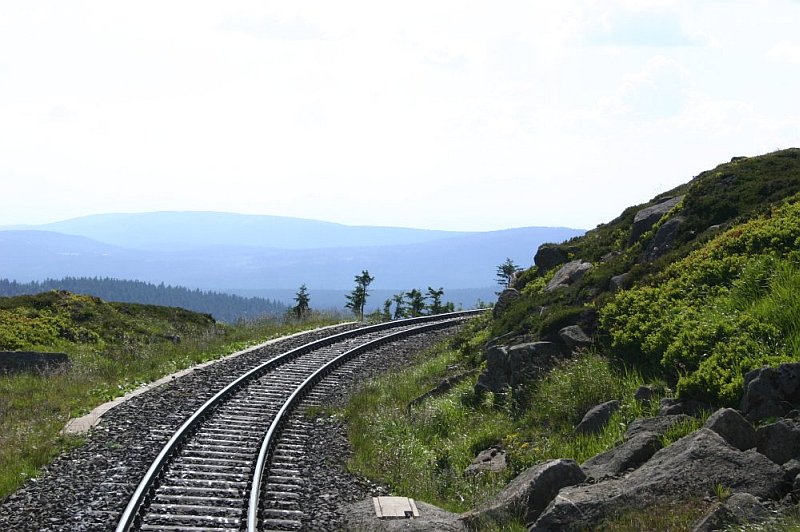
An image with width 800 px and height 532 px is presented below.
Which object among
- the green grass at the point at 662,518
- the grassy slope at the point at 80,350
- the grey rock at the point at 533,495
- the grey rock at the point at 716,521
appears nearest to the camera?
the grey rock at the point at 716,521

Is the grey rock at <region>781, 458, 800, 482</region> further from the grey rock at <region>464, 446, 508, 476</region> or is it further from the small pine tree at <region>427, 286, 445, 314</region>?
the small pine tree at <region>427, 286, 445, 314</region>

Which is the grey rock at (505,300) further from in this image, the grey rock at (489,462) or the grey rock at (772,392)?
the grey rock at (772,392)

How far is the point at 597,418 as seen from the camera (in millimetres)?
11320

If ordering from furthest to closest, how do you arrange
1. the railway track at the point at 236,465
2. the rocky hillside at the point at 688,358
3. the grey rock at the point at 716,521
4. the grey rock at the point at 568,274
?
the grey rock at the point at 568,274 < the railway track at the point at 236,465 < the rocky hillside at the point at 688,358 < the grey rock at the point at 716,521

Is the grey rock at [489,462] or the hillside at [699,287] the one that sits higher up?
the hillside at [699,287]

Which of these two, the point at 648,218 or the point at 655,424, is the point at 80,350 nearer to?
the point at 648,218

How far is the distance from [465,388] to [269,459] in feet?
16.4

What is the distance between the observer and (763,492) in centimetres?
775

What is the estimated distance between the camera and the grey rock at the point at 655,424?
9906mm

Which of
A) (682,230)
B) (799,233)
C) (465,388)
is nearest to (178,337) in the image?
(465,388)

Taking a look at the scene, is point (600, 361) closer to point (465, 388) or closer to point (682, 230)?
point (465, 388)

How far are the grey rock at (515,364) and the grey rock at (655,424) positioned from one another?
3792 mm

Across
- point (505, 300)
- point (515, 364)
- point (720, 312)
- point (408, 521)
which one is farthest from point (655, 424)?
point (505, 300)

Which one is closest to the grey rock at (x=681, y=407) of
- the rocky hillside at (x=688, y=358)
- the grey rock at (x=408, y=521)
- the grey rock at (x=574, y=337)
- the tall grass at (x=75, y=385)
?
the rocky hillside at (x=688, y=358)
